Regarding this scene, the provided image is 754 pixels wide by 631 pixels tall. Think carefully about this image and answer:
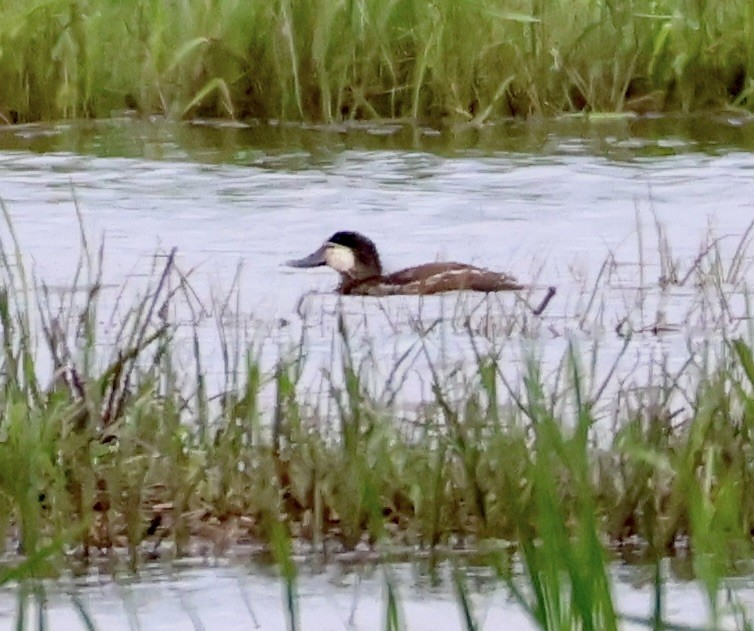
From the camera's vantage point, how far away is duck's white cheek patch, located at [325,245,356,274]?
660cm

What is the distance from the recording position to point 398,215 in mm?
8023

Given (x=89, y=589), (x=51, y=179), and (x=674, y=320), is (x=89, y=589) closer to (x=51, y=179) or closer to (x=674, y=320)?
(x=674, y=320)

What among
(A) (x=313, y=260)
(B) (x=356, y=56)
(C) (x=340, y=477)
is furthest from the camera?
(B) (x=356, y=56)

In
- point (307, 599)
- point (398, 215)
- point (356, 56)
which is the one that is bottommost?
point (307, 599)

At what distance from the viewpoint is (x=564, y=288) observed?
660 centimetres

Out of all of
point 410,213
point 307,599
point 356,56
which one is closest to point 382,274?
point 410,213

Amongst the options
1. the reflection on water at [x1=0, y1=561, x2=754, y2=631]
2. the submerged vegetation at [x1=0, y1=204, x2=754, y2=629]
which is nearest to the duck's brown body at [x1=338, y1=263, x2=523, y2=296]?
the submerged vegetation at [x1=0, y1=204, x2=754, y2=629]

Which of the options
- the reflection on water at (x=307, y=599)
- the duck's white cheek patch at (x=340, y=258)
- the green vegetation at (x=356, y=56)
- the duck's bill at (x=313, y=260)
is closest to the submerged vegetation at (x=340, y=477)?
the reflection on water at (x=307, y=599)

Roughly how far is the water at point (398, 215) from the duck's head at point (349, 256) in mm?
99

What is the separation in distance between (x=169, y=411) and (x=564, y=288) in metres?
2.74

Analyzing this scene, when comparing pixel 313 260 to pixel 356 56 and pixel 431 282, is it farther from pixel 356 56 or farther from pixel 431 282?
pixel 356 56

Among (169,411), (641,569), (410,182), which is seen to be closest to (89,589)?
(169,411)

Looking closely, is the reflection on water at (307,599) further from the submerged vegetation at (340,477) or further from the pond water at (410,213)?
the pond water at (410,213)

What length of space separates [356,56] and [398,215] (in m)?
2.06
